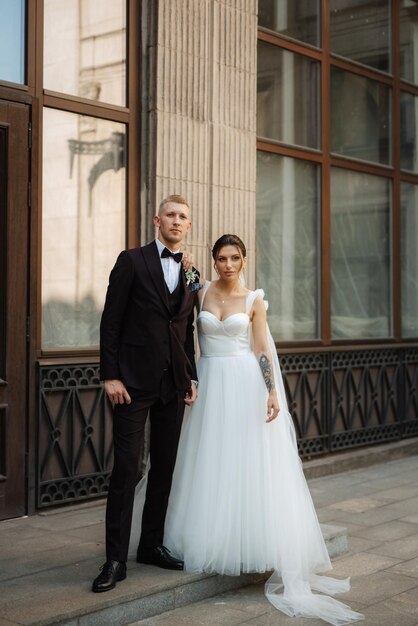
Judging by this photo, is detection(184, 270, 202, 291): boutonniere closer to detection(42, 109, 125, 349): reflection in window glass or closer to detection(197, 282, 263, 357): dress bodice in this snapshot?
detection(197, 282, 263, 357): dress bodice

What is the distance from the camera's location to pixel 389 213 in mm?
11242

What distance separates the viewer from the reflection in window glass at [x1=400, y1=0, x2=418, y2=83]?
1141 centimetres

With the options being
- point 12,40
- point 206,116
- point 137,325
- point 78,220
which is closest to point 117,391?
point 137,325

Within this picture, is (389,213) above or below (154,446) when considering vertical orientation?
above

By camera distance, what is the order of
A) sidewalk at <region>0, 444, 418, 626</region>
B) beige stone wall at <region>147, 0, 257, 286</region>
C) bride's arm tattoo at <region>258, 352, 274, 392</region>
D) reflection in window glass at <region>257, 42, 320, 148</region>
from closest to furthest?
sidewalk at <region>0, 444, 418, 626</region>
bride's arm tattoo at <region>258, 352, 274, 392</region>
beige stone wall at <region>147, 0, 257, 286</region>
reflection in window glass at <region>257, 42, 320, 148</region>

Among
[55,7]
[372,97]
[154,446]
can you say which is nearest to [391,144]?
[372,97]

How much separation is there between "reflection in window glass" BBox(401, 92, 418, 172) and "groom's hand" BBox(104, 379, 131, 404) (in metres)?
7.25

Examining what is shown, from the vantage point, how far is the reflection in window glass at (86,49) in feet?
24.0

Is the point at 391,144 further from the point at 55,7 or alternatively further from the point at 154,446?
the point at 154,446

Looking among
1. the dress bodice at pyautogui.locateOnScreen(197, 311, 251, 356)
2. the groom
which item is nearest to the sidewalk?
the groom

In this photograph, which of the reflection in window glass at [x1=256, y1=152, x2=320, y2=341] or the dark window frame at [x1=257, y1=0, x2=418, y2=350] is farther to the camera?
the dark window frame at [x1=257, y1=0, x2=418, y2=350]

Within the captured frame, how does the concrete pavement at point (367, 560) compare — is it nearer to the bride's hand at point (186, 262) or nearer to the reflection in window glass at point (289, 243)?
the reflection in window glass at point (289, 243)

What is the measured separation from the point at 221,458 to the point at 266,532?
0.50 meters

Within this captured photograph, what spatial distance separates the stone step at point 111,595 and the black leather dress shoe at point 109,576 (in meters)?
0.04
